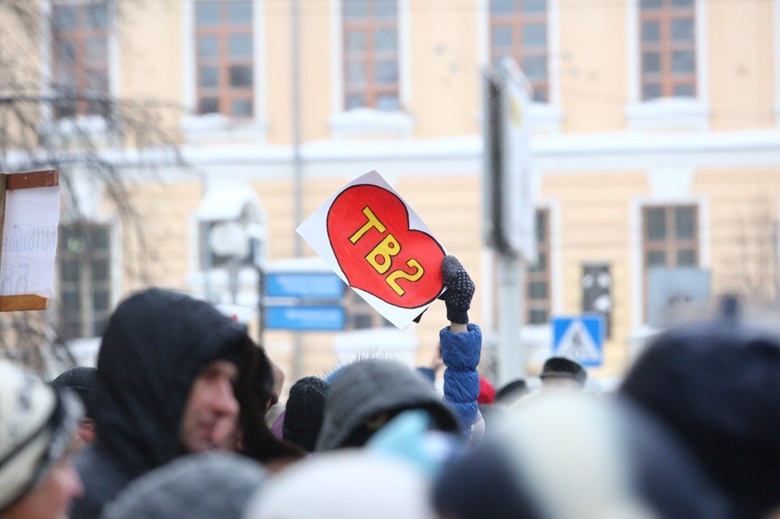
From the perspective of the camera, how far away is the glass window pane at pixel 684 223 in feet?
82.9

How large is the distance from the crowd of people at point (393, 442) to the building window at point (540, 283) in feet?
71.7

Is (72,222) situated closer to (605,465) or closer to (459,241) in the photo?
(605,465)

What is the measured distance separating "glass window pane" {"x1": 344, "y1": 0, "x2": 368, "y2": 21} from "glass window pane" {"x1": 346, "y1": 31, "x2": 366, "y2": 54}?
0.78 feet

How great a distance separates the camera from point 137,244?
12.9 meters

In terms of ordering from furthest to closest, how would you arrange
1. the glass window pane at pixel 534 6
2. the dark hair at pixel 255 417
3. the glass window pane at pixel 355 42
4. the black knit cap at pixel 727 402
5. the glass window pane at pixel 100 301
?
the glass window pane at pixel 355 42, the glass window pane at pixel 534 6, the glass window pane at pixel 100 301, the dark hair at pixel 255 417, the black knit cap at pixel 727 402

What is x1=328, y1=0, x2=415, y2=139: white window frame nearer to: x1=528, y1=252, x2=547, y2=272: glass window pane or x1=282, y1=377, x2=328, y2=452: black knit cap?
x1=528, y1=252, x2=547, y2=272: glass window pane

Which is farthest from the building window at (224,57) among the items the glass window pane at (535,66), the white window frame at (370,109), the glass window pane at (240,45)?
the glass window pane at (535,66)

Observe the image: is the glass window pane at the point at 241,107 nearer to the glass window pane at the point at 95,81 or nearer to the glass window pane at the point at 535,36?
the glass window pane at the point at 535,36

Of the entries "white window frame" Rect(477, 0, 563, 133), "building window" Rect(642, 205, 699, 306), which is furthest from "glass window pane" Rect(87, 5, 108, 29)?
"building window" Rect(642, 205, 699, 306)

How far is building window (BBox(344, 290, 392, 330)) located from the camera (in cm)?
2488

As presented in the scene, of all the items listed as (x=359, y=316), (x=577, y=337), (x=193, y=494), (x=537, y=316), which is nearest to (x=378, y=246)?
(x=193, y=494)

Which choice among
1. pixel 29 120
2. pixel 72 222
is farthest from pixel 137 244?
pixel 29 120

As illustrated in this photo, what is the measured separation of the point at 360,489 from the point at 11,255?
348 centimetres

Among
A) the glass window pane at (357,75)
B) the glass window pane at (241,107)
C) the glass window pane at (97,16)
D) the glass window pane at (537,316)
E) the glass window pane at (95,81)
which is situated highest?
the glass window pane at (357,75)
